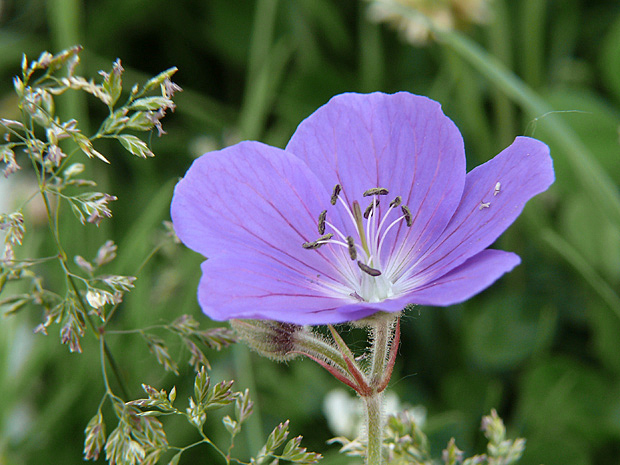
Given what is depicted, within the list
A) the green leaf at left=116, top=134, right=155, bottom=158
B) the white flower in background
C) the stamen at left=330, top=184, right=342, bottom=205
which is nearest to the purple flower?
the stamen at left=330, top=184, right=342, bottom=205

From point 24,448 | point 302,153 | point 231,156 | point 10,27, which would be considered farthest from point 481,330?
point 10,27

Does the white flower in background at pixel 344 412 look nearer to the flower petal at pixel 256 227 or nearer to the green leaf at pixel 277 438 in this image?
the flower petal at pixel 256 227

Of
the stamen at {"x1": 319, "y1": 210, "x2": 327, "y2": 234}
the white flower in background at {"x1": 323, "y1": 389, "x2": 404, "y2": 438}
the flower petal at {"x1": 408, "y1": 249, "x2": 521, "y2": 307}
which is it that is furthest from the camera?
the white flower in background at {"x1": 323, "y1": 389, "x2": 404, "y2": 438}

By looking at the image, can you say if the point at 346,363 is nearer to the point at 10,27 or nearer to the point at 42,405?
the point at 42,405

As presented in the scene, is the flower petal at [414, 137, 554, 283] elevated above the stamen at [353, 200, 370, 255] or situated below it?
above

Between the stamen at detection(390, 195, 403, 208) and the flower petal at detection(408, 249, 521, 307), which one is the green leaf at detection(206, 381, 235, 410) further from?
the stamen at detection(390, 195, 403, 208)

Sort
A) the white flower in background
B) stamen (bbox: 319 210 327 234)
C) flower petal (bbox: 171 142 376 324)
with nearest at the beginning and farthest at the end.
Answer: flower petal (bbox: 171 142 376 324), stamen (bbox: 319 210 327 234), the white flower in background

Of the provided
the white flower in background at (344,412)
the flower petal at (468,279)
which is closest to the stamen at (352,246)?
the flower petal at (468,279)
